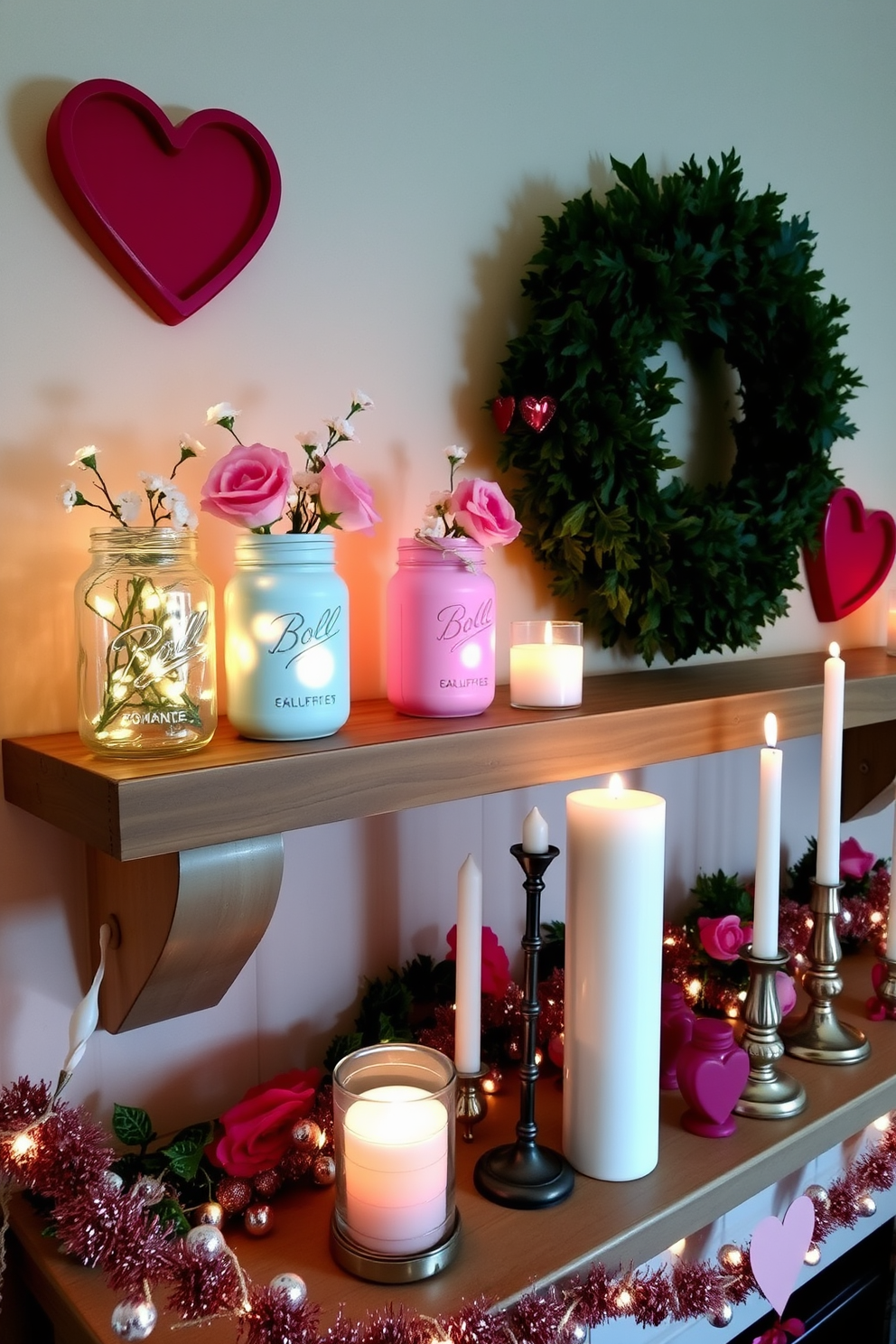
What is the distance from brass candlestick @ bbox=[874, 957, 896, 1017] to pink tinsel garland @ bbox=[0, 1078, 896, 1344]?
45 cm

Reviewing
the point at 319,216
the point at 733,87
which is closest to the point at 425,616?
the point at 319,216

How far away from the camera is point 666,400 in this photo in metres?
0.90

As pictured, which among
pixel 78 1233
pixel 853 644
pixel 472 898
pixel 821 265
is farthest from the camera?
pixel 853 644

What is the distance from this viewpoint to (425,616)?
0.72 metres

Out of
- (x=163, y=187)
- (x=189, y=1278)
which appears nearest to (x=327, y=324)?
(x=163, y=187)

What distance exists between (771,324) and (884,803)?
0.59 m

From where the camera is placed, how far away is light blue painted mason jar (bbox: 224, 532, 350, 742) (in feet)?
2.09

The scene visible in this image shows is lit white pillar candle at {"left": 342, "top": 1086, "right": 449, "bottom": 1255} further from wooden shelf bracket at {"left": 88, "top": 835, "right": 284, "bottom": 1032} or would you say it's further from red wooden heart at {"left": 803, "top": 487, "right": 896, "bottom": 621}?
red wooden heart at {"left": 803, "top": 487, "right": 896, "bottom": 621}

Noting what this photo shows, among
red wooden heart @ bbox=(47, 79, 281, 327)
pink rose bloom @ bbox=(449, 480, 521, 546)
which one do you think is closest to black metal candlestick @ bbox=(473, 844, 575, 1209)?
pink rose bloom @ bbox=(449, 480, 521, 546)

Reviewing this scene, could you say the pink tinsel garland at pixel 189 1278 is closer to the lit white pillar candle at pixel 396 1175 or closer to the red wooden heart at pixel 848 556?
the lit white pillar candle at pixel 396 1175

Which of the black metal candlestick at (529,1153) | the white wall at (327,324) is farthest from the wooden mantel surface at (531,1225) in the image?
the white wall at (327,324)

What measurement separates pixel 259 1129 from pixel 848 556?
2.96 ft

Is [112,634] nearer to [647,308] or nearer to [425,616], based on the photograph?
[425,616]

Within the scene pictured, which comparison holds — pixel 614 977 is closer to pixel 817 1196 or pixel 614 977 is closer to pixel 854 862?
pixel 817 1196
